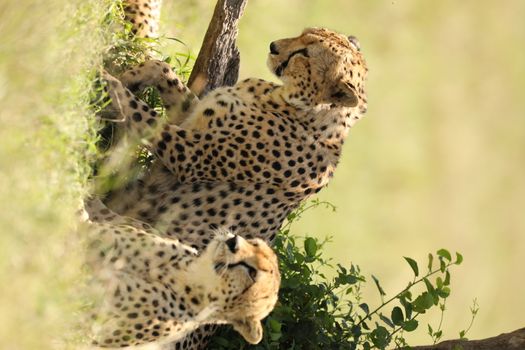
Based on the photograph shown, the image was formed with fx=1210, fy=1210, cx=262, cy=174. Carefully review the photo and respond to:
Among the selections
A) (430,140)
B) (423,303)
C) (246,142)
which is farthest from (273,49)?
(430,140)

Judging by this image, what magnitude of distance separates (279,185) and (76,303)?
5.53 feet

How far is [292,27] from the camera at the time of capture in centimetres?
1052

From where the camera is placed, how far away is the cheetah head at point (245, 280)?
4.85 m

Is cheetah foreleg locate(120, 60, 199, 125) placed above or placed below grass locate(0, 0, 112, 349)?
above

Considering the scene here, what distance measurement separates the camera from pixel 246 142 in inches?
226

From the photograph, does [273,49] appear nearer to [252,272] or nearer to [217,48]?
[217,48]

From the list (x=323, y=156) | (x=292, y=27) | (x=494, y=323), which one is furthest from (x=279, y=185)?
(x=494, y=323)

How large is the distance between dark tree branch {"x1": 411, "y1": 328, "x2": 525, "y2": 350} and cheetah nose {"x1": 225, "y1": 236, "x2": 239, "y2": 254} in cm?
155

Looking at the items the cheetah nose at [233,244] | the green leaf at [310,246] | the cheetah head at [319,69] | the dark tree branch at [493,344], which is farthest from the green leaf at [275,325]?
the cheetah head at [319,69]

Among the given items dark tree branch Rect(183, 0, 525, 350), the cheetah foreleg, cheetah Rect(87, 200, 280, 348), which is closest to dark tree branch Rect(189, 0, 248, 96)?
dark tree branch Rect(183, 0, 525, 350)

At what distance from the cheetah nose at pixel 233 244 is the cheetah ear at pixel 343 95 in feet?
3.79

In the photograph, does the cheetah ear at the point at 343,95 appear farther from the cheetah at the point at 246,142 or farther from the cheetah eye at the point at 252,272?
the cheetah eye at the point at 252,272

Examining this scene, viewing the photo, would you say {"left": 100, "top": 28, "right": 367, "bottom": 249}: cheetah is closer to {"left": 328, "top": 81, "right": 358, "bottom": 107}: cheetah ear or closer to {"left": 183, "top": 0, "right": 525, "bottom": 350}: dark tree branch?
{"left": 328, "top": 81, "right": 358, "bottom": 107}: cheetah ear

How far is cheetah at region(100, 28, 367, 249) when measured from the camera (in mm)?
5703
